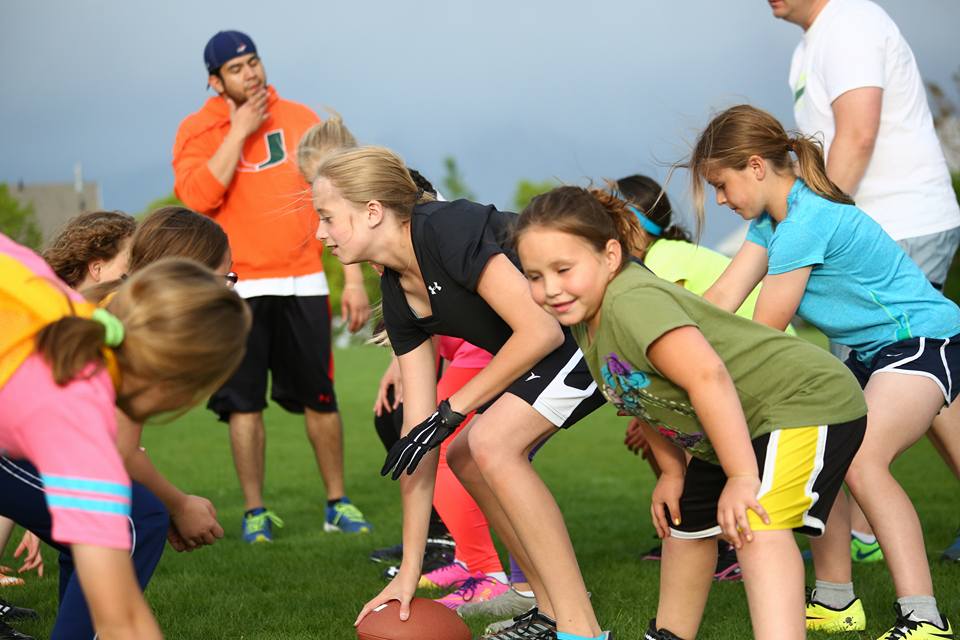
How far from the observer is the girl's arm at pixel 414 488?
4031mm

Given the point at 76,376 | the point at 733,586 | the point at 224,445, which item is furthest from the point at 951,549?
the point at 224,445

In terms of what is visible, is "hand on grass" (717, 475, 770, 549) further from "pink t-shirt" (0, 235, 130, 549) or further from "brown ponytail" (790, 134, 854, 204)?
"pink t-shirt" (0, 235, 130, 549)

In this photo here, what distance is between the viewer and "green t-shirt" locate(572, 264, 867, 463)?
3301mm

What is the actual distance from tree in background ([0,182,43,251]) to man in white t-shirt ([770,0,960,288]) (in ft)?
164

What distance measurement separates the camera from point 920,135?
17.7 feet

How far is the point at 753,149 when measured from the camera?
4098mm

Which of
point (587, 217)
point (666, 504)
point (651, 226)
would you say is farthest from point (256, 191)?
point (666, 504)

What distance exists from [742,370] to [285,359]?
4.29m

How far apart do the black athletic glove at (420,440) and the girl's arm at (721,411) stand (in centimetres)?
107

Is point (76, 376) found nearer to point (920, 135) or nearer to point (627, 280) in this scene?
point (627, 280)

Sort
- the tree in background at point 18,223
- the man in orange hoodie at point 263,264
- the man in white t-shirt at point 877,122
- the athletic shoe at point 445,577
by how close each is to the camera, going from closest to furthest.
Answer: the man in white t-shirt at point 877,122 → the athletic shoe at point 445,577 → the man in orange hoodie at point 263,264 → the tree in background at point 18,223

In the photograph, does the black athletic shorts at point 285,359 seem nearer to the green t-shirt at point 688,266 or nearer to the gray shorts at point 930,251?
the green t-shirt at point 688,266

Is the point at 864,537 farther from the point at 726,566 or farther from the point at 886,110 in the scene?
the point at 886,110

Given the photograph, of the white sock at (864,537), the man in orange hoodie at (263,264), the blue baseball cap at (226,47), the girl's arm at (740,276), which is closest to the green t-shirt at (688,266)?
the girl's arm at (740,276)
